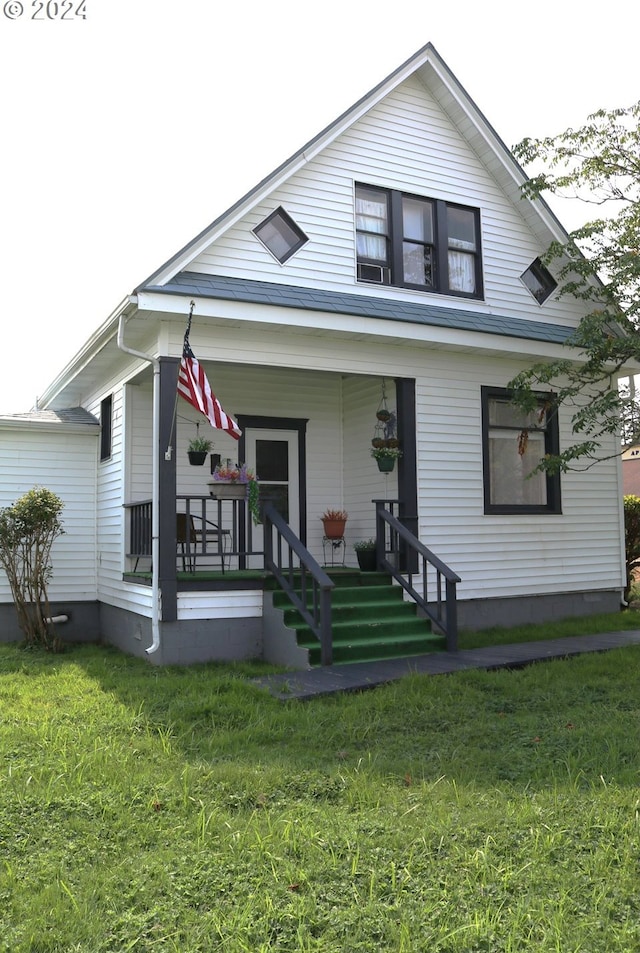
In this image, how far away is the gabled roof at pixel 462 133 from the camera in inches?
358

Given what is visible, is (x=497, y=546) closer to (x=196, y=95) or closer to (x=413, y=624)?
(x=413, y=624)

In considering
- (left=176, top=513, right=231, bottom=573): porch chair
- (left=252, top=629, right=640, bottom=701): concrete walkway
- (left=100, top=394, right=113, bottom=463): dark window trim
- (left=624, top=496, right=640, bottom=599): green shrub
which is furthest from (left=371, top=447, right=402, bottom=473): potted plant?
(left=624, top=496, right=640, bottom=599): green shrub

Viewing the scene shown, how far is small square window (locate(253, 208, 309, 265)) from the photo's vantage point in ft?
31.2

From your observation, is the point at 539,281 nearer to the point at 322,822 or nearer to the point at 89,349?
the point at 89,349

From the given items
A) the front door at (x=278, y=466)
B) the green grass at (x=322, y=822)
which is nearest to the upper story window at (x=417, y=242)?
the front door at (x=278, y=466)

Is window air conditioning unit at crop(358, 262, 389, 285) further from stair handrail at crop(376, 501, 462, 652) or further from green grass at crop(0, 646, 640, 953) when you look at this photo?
green grass at crop(0, 646, 640, 953)

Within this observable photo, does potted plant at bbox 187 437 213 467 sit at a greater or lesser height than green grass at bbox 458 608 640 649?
greater

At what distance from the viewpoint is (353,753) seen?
5125 mm

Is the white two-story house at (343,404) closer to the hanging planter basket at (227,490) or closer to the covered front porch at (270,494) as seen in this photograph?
the covered front porch at (270,494)

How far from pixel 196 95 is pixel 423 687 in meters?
9.37

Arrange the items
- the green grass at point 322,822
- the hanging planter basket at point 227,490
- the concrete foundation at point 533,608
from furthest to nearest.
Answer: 1. the concrete foundation at point 533,608
2. the hanging planter basket at point 227,490
3. the green grass at point 322,822

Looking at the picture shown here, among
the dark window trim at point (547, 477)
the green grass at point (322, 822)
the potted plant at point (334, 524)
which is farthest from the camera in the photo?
the potted plant at point (334, 524)

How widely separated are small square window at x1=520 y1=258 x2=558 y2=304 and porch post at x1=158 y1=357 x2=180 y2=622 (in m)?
5.58

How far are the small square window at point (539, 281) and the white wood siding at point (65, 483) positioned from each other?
6.61m
